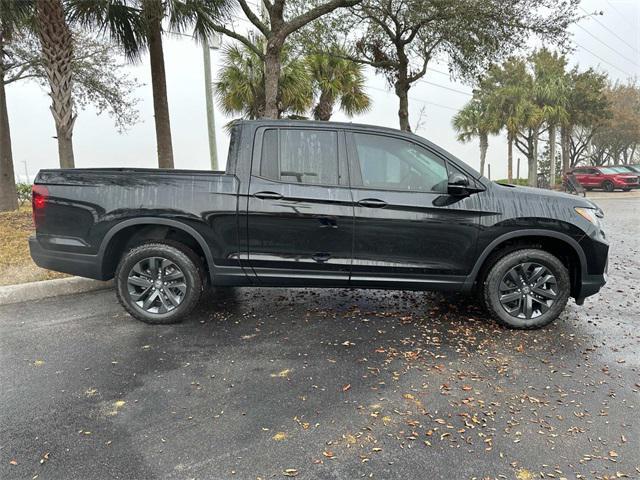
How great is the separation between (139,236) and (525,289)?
11.7 feet

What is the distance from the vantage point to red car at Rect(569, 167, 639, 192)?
2372 centimetres

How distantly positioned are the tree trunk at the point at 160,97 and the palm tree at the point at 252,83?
480 cm

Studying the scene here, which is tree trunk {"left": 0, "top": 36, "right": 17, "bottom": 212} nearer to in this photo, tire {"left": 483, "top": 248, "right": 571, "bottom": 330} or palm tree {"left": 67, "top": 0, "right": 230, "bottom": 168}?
palm tree {"left": 67, "top": 0, "right": 230, "bottom": 168}

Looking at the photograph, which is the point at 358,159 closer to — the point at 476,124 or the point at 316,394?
the point at 316,394

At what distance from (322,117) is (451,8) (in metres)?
7.42

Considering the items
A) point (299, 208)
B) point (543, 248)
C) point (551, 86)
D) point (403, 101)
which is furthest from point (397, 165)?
point (551, 86)

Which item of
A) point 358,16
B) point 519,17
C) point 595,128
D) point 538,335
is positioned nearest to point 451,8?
point 519,17

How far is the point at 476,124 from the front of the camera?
103ft

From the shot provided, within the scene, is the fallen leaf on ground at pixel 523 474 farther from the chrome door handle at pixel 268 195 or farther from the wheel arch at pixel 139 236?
the wheel arch at pixel 139 236

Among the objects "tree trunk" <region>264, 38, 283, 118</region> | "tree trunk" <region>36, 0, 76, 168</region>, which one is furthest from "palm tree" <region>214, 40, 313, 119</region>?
"tree trunk" <region>36, 0, 76, 168</region>

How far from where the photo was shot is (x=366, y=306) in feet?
15.2

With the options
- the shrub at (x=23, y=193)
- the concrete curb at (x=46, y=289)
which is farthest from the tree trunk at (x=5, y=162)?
the concrete curb at (x=46, y=289)

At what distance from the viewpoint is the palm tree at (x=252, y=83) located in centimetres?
1494

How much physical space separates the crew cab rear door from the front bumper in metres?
1.42
